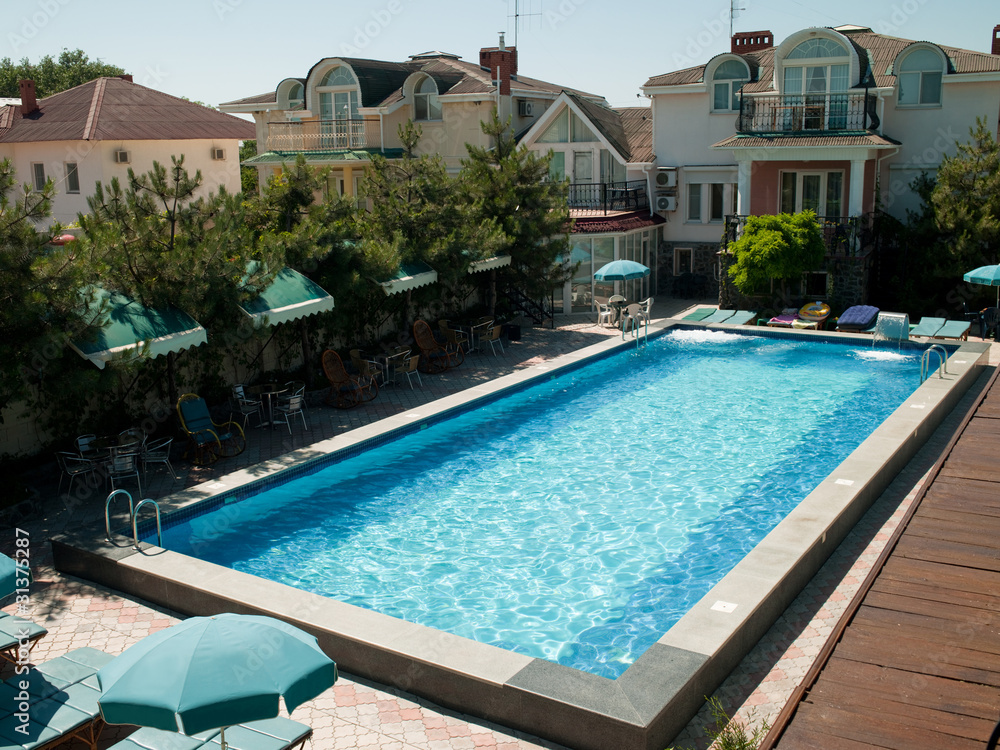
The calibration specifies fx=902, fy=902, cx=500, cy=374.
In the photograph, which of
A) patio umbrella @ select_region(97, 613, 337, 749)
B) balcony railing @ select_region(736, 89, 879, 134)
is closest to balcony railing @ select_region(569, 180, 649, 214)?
balcony railing @ select_region(736, 89, 879, 134)

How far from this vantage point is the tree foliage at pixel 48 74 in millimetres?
74625

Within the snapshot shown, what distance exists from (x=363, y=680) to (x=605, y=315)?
62.6ft

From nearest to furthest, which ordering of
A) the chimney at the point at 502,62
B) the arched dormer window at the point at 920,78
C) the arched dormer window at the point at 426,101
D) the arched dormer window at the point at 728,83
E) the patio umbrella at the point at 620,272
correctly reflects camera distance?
the patio umbrella at the point at 620,272 < the arched dormer window at the point at 920,78 < the arched dormer window at the point at 728,83 < the chimney at the point at 502,62 < the arched dormer window at the point at 426,101

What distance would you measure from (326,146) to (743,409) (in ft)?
71.8

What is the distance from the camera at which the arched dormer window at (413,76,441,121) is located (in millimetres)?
33750

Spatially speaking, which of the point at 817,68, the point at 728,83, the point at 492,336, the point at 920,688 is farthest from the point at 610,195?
the point at 920,688

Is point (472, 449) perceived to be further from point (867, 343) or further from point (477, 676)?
point (867, 343)

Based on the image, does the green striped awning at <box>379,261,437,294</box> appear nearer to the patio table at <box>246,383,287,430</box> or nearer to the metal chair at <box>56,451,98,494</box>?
the patio table at <box>246,383,287,430</box>

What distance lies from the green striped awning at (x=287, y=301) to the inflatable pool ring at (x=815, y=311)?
583 inches

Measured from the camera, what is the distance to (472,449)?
16453 mm

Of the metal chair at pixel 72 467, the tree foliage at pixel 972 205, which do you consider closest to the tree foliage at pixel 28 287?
the metal chair at pixel 72 467

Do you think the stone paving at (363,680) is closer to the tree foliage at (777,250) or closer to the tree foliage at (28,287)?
the tree foliage at (28,287)

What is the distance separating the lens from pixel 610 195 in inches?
1299

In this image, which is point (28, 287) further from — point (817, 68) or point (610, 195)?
point (817, 68)
